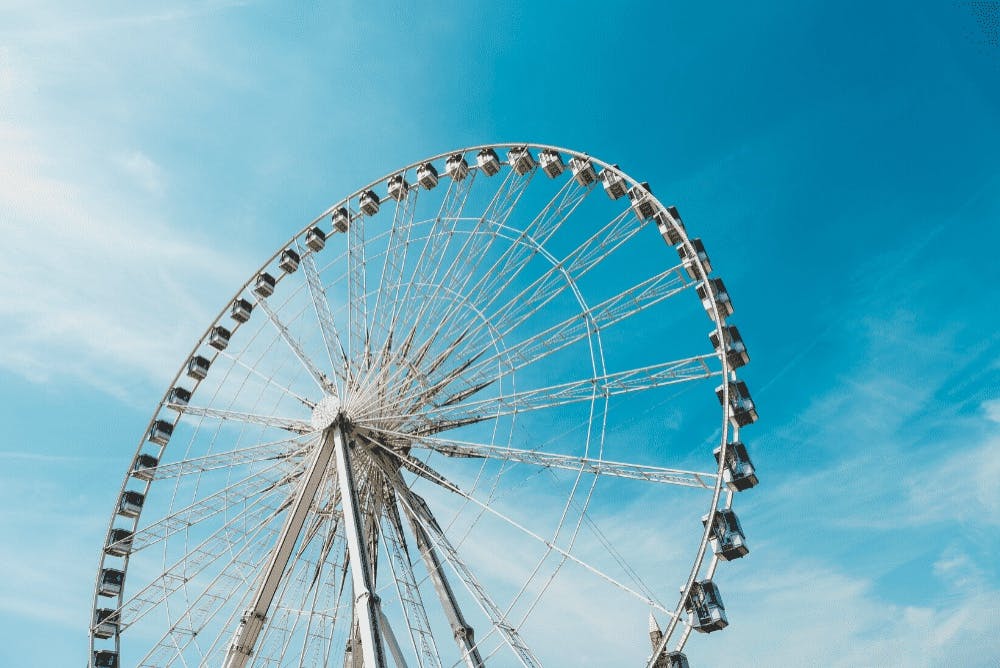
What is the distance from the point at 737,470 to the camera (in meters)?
17.2

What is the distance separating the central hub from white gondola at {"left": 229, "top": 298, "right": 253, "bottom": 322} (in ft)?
23.9

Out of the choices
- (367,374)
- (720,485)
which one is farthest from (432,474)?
(720,485)

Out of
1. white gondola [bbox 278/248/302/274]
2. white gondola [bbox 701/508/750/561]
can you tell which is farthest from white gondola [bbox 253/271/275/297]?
white gondola [bbox 701/508/750/561]

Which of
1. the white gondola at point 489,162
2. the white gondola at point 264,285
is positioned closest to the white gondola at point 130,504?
the white gondola at point 264,285

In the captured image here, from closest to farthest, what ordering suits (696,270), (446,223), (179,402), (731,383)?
1. (731,383)
2. (696,270)
3. (446,223)
4. (179,402)

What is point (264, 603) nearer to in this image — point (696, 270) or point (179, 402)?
point (179, 402)

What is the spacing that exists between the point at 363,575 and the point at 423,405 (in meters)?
5.49

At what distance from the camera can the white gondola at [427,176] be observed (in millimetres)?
25828

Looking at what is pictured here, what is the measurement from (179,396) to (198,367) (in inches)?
46.6

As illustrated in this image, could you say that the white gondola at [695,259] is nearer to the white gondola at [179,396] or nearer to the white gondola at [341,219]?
the white gondola at [341,219]

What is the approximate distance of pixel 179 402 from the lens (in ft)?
89.0

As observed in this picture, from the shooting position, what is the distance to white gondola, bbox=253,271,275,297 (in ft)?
90.0

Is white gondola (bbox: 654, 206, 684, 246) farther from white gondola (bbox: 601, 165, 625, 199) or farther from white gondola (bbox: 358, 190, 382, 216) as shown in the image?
white gondola (bbox: 358, 190, 382, 216)

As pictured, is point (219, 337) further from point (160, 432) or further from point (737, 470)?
A: point (737, 470)
